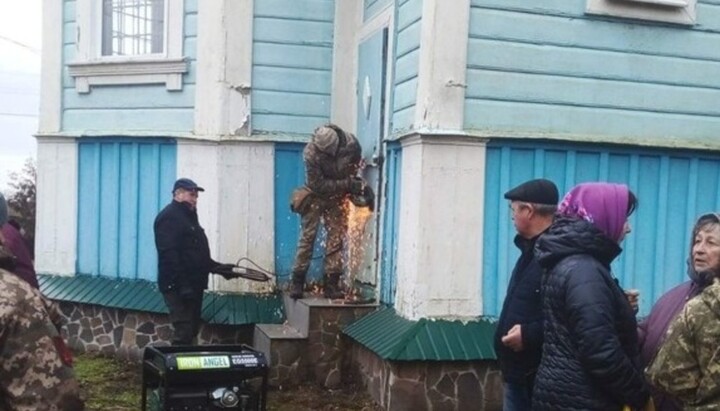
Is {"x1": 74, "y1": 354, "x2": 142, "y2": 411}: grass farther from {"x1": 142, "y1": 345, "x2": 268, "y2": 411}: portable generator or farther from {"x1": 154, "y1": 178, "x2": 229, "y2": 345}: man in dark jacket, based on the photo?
{"x1": 142, "y1": 345, "x2": 268, "y2": 411}: portable generator

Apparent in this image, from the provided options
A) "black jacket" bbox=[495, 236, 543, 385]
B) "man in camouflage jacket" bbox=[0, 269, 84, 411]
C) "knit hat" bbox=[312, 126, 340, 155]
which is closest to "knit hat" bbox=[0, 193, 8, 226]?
"man in camouflage jacket" bbox=[0, 269, 84, 411]

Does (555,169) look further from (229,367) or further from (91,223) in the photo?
(91,223)

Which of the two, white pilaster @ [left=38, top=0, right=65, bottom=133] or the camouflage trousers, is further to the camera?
white pilaster @ [left=38, top=0, right=65, bottom=133]

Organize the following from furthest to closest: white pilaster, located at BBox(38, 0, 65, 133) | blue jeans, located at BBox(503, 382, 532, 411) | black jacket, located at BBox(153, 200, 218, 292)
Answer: white pilaster, located at BBox(38, 0, 65, 133) → black jacket, located at BBox(153, 200, 218, 292) → blue jeans, located at BBox(503, 382, 532, 411)

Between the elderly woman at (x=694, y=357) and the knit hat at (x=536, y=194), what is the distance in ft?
3.43

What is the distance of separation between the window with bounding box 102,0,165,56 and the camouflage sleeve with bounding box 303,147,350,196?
1.96 metres

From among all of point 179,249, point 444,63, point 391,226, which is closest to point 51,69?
point 179,249

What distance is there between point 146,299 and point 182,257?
1229mm

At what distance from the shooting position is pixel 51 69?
806 cm

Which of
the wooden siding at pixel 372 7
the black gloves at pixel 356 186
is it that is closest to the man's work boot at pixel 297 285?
the black gloves at pixel 356 186

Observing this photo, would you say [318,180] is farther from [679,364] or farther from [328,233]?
[679,364]

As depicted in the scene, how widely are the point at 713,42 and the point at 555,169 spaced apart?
1.62 m

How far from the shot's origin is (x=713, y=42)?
245 inches

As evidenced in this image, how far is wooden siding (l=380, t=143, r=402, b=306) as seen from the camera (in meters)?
6.16
